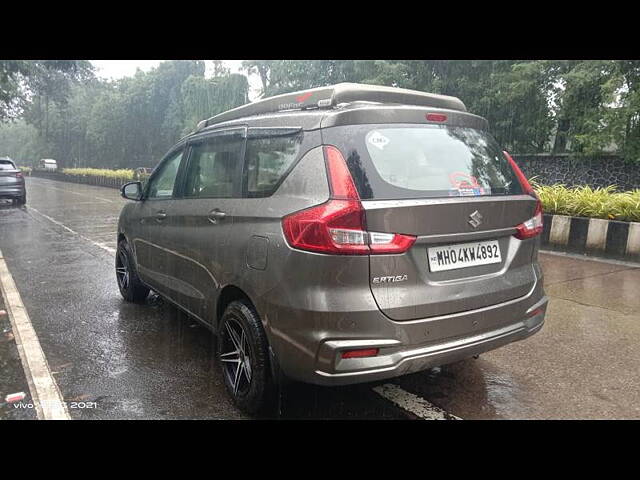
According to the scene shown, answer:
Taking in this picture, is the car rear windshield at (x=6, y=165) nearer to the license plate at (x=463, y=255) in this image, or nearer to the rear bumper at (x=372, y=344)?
the rear bumper at (x=372, y=344)

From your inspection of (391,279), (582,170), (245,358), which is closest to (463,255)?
(391,279)

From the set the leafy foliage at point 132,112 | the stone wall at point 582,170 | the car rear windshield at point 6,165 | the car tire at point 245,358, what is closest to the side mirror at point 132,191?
the car tire at point 245,358

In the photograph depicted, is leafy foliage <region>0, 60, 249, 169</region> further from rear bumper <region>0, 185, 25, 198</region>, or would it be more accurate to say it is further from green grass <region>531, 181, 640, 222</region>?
green grass <region>531, 181, 640, 222</region>

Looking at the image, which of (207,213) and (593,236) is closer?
(207,213)

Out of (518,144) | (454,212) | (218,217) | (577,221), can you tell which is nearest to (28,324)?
(218,217)

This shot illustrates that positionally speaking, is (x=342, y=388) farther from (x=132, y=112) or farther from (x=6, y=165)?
(x=132, y=112)

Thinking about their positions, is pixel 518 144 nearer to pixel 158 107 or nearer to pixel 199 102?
pixel 199 102

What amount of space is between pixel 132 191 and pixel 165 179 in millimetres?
818

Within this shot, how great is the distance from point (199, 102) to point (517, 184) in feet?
120

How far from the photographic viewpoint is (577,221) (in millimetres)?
8000

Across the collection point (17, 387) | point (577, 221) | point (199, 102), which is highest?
point (199, 102)

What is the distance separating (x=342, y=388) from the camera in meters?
3.37

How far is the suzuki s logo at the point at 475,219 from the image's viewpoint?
2.77m

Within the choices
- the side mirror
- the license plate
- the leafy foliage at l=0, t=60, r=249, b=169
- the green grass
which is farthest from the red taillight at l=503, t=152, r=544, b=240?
the leafy foliage at l=0, t=60, r=249, b=169
